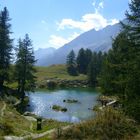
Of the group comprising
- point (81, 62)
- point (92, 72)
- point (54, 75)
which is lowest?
point (54, 75)

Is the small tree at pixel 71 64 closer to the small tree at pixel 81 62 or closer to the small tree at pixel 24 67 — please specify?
the small tree at pixel 81 62

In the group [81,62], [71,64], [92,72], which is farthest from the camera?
[71,64]

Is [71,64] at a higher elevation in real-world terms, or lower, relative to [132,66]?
higher

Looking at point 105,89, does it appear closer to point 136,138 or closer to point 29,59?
point 29,59

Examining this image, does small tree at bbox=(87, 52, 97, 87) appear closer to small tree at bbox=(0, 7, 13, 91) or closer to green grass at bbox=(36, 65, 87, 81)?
green grass at bbox=(36, 65, 87, 81)

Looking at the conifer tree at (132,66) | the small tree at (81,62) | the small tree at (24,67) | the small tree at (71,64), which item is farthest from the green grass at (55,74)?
the conifer tree at (132,66)

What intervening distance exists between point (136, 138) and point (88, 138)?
6.43 ft

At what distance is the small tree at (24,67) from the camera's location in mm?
62500

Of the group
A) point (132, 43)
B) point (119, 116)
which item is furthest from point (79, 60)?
point (119, 116)

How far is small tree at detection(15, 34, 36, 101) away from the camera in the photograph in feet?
205

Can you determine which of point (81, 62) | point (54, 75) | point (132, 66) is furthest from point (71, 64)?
point (132, 66)

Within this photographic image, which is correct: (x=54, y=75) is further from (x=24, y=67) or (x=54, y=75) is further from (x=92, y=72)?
(x=24, y=67)

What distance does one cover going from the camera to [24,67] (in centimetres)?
6288

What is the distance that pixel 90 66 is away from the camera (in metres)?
115
